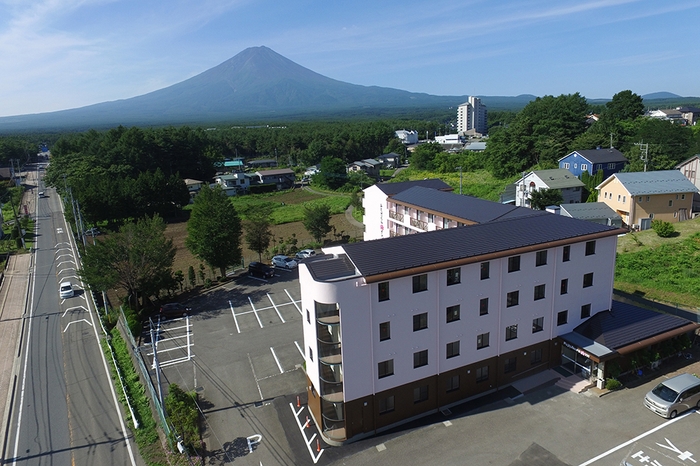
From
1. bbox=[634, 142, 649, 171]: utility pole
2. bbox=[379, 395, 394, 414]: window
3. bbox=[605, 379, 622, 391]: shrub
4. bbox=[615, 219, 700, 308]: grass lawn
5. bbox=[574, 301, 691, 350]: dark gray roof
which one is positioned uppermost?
bbox=[634, 142, 649, 171]: utility pole

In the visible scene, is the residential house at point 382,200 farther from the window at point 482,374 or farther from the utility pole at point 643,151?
the utility pole at point 643,151

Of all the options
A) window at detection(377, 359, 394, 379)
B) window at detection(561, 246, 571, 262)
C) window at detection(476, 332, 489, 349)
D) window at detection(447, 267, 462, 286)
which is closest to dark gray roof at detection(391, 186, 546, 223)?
window at detection(561, 246, 571, 262)

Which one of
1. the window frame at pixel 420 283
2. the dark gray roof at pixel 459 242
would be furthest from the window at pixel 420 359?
the dark gray roof at pixel 459 242

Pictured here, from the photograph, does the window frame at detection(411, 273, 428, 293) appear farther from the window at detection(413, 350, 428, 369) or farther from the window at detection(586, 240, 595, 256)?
the window at detection(586, 240, 595, 256)

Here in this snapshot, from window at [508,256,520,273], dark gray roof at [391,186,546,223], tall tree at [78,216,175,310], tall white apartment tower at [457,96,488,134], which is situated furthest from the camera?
tall white apartment tower at [457,96,488,134]

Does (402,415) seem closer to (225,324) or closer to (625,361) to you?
(625,361)

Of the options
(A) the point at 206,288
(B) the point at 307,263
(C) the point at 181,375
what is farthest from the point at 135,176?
(B) the point at 307,263

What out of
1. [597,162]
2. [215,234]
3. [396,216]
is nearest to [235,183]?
[215,234]
